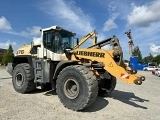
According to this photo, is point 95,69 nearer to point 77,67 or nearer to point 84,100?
point 77,67

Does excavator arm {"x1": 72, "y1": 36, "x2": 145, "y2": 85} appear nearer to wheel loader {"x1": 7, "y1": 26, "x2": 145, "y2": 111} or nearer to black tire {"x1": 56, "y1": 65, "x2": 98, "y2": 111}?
wheel loader {"x1": 7, "y1": 26, "x2": 145, "y2": 111}

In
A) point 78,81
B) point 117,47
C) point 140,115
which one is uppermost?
point 117,47

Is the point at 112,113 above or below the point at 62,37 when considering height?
below

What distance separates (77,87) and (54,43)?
252 centimetres

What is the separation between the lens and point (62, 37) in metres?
8.54

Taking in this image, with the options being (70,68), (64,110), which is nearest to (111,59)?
(70,68)

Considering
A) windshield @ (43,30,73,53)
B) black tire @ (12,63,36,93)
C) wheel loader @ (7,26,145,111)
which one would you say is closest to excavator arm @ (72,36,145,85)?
wheel loader @ (7,26,145,111)

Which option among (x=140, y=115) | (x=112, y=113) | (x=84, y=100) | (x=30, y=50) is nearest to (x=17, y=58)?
(x=30, y=50)

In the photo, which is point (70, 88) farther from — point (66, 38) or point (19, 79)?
point (19, 79)

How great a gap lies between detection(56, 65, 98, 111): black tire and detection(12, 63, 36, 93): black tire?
7.94 ft

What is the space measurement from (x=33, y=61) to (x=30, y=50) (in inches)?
31.2

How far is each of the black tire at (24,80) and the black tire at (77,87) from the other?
2421 millimetres

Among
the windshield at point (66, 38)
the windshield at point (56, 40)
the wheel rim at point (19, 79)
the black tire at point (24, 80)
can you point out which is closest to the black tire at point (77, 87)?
the windshield at point (56, 40)

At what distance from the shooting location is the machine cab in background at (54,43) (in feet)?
27.2
